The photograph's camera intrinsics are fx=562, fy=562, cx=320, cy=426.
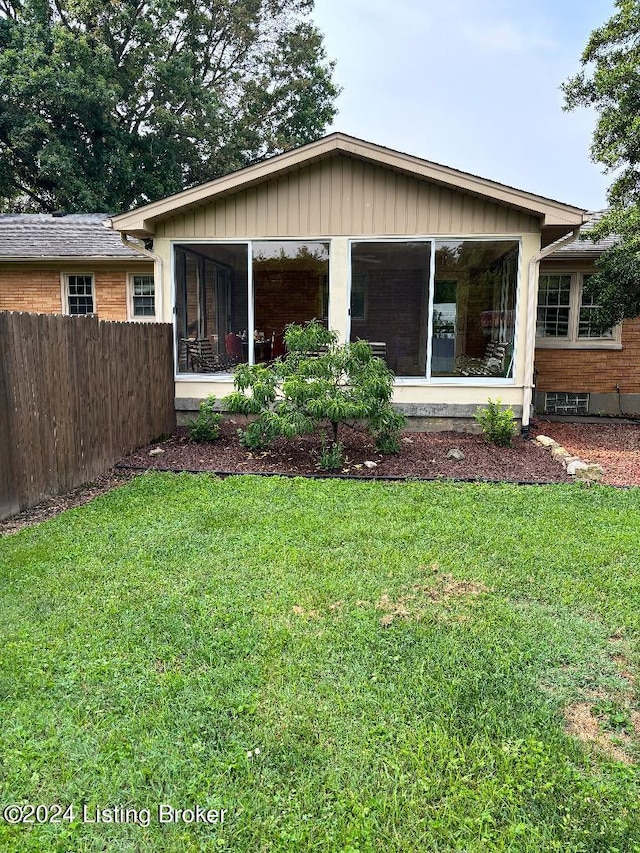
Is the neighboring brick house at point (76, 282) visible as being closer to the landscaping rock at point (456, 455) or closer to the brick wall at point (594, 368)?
the landscaping rock at point (456, 455)

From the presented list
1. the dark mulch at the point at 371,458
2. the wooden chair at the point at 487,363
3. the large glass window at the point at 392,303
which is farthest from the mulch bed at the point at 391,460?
the large glass window at the point at 392,303

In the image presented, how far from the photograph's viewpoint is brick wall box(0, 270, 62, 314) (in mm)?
12195

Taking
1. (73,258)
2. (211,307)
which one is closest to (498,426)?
(211,307)

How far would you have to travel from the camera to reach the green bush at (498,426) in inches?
288

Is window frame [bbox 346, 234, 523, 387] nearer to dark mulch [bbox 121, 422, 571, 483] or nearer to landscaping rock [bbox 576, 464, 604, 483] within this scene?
dark mulch [bbox 121, 422, 571, 483]

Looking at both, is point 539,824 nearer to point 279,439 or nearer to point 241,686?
point 241,686

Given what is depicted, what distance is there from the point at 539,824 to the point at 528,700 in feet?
2.08

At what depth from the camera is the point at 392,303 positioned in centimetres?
836

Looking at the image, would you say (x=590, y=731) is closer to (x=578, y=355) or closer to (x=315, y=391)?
(x=315, y=391)

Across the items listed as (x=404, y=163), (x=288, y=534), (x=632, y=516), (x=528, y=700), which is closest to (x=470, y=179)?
(x=404, y=163)

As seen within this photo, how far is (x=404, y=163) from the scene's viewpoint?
24.0 feet

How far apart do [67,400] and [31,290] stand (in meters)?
8.12

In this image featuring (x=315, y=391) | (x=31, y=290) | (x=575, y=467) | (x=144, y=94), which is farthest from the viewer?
(x=144, y=94)

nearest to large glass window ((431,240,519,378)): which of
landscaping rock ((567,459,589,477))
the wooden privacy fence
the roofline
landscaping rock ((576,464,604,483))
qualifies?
landscaping rock ((567,459,589,477))
